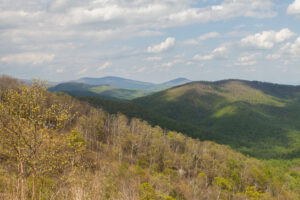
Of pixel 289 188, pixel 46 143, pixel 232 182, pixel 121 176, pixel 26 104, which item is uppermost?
pixel 26 104

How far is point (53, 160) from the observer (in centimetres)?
1512

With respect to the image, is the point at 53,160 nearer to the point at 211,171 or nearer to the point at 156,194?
the point at 156,194

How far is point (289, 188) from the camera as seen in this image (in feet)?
403

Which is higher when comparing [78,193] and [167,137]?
[78,193]

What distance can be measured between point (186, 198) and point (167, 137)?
68.5 meters

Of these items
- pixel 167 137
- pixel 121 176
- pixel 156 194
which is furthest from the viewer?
pixel 167 137

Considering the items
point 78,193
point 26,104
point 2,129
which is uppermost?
point 26,104

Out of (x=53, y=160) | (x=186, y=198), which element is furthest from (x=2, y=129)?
(x=186, y=198)

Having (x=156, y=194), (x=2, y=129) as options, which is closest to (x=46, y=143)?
(x=2, y=129)

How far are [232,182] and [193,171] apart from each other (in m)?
22.9

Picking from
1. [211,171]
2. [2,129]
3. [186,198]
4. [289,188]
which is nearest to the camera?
[2,129]

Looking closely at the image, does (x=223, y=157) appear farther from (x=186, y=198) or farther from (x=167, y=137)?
(x=186, y=198)

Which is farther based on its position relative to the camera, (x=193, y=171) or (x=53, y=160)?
(x=193, y=171)

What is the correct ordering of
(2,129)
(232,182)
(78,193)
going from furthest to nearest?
(232,182) < (2,129) < (78,193)
